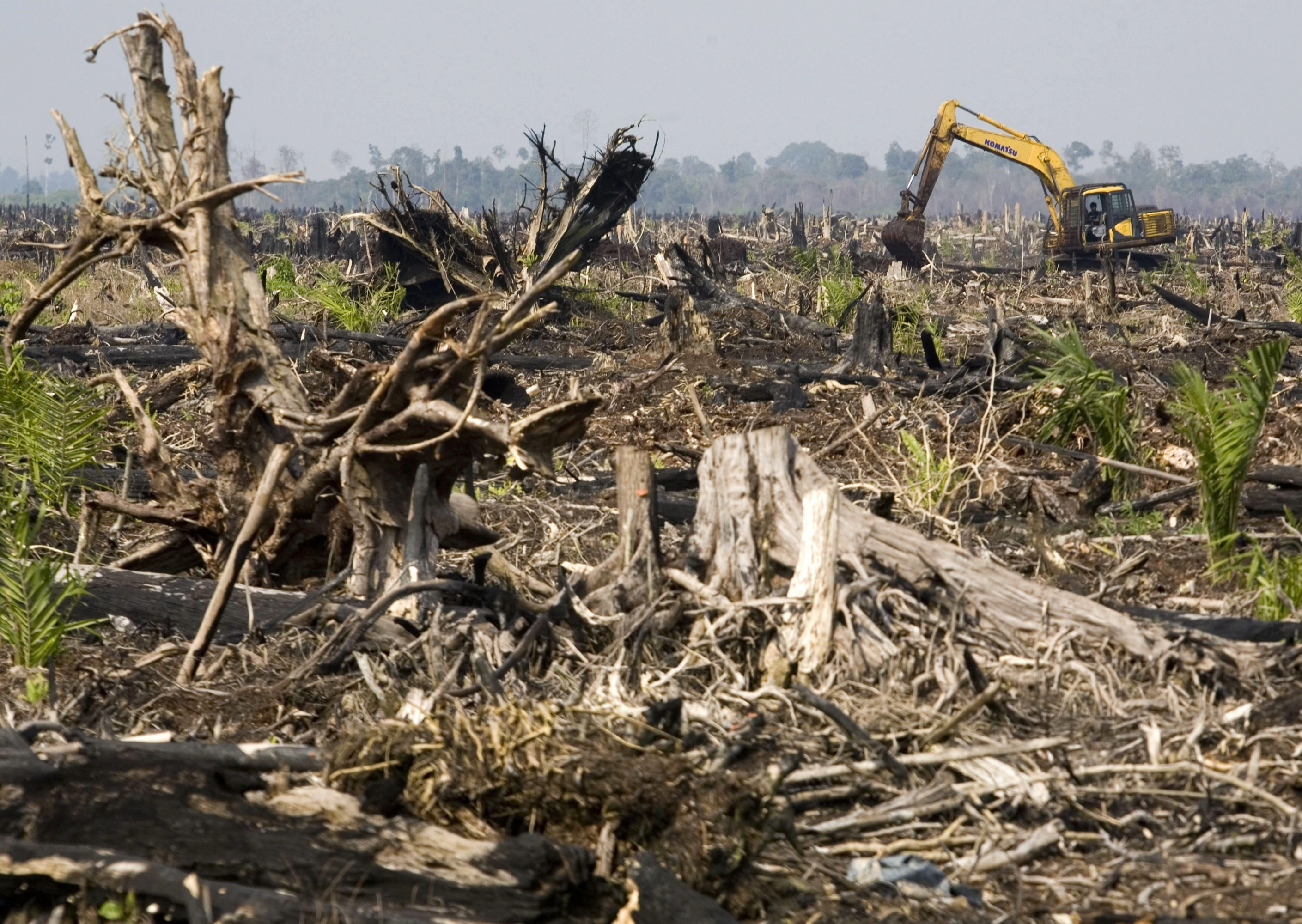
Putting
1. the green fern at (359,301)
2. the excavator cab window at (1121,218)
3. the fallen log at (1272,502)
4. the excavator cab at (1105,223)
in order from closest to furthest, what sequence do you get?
the fallen log at (1272,502) < the green fern at (359,301) < the excavator cab at (1105,223) < the excavator cab window at (1121,218)

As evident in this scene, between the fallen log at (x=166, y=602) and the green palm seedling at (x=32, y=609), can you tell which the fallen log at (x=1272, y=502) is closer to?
the fallen log at (x=166, y=602)

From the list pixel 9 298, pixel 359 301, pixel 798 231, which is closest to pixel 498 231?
pixel 359 301

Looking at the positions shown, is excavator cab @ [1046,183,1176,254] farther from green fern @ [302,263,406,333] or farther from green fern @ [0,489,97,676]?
green fern @ [0,489,97,676]

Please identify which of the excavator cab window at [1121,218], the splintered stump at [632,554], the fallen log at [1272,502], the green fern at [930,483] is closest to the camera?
the splintered stump at [632,554]

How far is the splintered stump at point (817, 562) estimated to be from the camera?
4.50m

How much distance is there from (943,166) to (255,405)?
26395 millimetres

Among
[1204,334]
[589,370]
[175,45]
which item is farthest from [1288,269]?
[175,45]

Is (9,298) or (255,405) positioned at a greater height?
(9,298)

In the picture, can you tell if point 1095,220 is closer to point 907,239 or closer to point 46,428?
point 907,239

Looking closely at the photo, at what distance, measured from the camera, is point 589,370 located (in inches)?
492

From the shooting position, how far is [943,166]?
29422 mm

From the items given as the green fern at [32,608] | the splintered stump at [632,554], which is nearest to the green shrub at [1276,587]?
the splintered stump at [632,554]

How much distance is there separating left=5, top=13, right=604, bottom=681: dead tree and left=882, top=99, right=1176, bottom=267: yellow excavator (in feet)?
80.4

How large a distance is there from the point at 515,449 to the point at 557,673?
842mm
